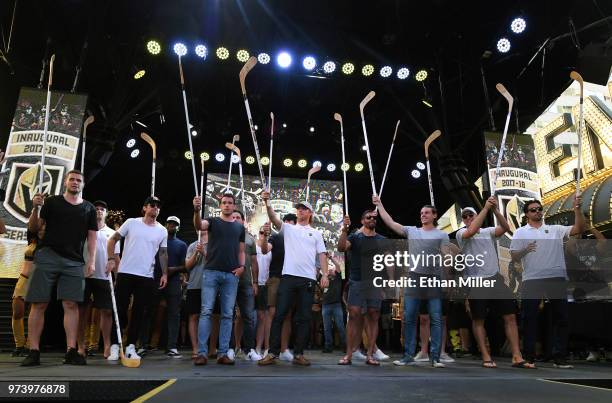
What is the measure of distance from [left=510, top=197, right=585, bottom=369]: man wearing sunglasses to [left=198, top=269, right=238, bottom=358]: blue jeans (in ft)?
10.1

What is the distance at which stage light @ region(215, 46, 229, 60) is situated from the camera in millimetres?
9320

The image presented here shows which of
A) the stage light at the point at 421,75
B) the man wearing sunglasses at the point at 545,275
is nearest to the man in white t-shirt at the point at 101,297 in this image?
the man wearing sunglasses at the point at 545,275

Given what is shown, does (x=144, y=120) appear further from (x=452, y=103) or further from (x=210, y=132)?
(x=452, y=103)

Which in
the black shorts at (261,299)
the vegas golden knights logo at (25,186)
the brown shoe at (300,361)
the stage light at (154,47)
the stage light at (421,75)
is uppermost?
the stage light at (154,47)

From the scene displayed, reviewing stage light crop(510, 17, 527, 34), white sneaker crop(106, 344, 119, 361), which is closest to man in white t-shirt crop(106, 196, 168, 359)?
white sneaker crop(106, 344, 119, 361)

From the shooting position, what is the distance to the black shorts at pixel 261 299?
5930 mm

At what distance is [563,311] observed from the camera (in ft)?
15.6

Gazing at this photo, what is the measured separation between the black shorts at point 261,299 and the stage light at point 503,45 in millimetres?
6619

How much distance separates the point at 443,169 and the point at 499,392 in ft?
25.7

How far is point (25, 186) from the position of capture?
21.2 ft

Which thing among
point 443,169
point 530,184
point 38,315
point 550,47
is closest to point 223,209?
point 38,315

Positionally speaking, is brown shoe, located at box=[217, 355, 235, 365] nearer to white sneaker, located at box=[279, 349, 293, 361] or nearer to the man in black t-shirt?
white sneaker, located at box=[279, 349, 293, 361]

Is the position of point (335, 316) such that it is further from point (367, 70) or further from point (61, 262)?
point (367, 70)

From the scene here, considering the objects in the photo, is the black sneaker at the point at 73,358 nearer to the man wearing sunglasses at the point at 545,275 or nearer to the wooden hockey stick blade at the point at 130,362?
the wooden hockey stick blade at the point at 130,362
